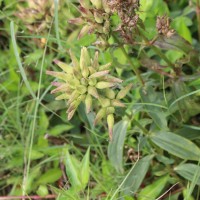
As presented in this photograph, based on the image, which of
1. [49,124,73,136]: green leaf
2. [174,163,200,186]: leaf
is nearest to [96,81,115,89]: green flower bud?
[174,163,200,186]: leaf

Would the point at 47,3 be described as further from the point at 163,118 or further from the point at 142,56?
the point at 163,118

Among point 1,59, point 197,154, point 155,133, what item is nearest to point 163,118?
point 155,133

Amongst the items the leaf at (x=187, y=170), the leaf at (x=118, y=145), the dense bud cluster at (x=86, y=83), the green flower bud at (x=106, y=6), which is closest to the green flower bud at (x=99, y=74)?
the dense bud cluster at (x=86, y=83)

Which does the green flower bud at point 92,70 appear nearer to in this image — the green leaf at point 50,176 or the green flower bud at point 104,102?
the green flower bud at point 104,102

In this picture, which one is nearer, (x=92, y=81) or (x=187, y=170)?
(x=92, y=81)

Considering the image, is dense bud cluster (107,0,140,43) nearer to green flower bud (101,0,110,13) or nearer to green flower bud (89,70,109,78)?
green flower bud (101,0,110,13)

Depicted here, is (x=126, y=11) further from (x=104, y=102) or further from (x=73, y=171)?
(x=73, y=171)

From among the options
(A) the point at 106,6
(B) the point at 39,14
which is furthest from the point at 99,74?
(B) the point at 39,14

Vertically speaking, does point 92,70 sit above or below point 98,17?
below
